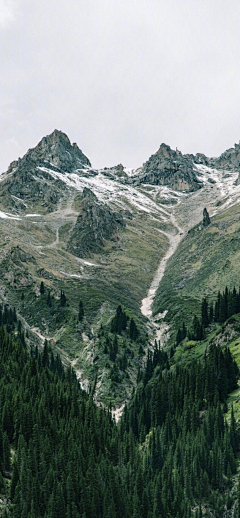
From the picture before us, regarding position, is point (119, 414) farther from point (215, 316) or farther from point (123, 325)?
point (215, 316)

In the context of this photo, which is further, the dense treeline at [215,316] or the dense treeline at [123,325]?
the dense treeline at [123,325]

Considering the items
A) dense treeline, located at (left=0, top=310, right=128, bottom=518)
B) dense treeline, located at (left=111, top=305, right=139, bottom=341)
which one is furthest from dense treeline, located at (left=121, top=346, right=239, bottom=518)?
dense treeline, located at (left=111, top=305, right=139, bottom=341)

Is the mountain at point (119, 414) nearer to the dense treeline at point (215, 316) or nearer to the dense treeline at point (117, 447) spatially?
the dense treeline at point (117, 447)

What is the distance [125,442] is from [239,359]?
3175cm

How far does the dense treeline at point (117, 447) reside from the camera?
6488 cm

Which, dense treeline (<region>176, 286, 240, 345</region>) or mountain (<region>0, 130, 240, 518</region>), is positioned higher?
dense treeline (<region>176, 286, 240, 345</region>)

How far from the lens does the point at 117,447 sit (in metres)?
84.7

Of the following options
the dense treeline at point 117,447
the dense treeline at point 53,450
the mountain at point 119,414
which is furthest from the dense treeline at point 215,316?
the dense treeline at point 53,450

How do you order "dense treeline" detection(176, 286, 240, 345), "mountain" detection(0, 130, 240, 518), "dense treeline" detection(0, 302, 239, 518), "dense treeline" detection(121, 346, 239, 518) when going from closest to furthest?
"dense treeline" detection(0, 302, 239, 518) → "mountain" detection(0, 130, 240, 518) → "dense treeline" detection(121, 346, 239, 518) → "dense treeline" detection(176, 286, 240, 345)

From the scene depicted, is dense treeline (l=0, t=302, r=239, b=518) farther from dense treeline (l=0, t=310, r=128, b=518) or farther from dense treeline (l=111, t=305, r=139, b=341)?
dense treeline (l=111, t=305, r=139, b=341)

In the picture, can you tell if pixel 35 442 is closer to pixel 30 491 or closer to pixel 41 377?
pixel 30 491

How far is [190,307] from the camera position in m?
166

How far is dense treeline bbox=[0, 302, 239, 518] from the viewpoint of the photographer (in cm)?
6488

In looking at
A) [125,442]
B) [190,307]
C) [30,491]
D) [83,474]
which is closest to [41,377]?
[125,442]
